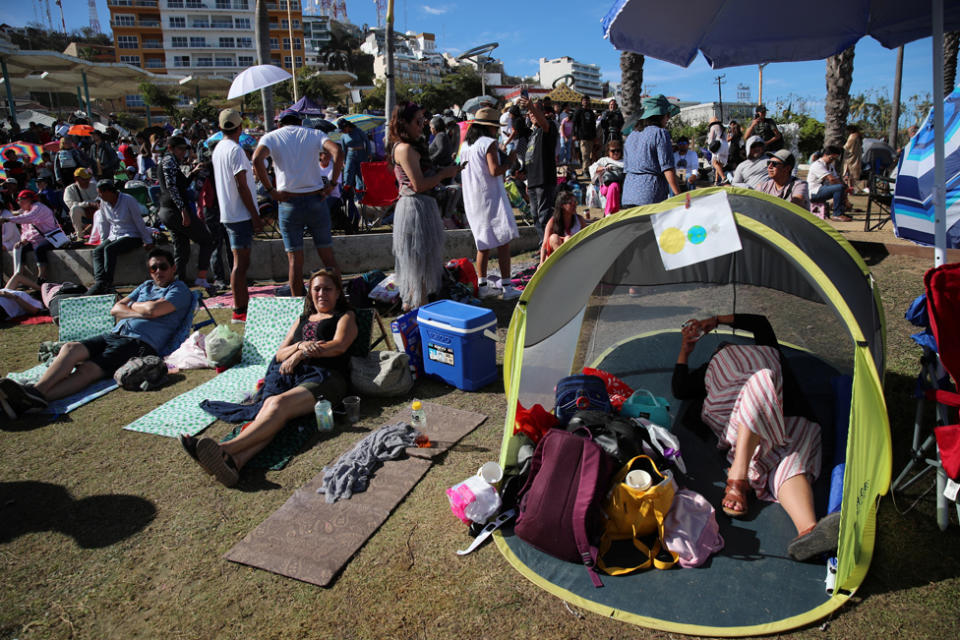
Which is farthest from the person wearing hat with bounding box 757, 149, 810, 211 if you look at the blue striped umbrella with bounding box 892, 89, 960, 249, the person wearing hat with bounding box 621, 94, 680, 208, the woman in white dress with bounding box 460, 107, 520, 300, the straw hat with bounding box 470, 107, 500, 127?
the straw hat with bounding box 470, 107, 500, 127

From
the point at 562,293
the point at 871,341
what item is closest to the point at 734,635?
the point at 871,341

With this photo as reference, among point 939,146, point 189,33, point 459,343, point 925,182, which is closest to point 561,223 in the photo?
point 459,343

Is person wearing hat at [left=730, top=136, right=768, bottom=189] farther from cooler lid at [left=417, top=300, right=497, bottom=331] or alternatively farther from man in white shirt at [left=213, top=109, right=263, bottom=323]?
man in white shirt at [left=213, top=109, right=263, bottom=323]

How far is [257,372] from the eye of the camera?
482 centimetres

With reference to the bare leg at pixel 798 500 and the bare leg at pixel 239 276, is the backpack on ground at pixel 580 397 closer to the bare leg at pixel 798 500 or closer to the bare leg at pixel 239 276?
the bare leg at pixel 798 500

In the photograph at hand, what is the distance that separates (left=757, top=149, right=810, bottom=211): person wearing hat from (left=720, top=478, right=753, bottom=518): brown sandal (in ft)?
13.4

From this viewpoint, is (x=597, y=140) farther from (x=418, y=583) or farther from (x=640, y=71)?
(x=418, y=583)

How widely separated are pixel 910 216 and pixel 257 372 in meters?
5.15

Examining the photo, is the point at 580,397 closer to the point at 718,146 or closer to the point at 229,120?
the point at 229,120

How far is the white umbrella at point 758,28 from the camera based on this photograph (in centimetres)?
424

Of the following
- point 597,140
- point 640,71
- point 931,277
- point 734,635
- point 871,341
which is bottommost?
point 734,635

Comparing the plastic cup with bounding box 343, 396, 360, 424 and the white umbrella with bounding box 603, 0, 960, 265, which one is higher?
the white umbrella with bounding box 603, 0, 960, 265

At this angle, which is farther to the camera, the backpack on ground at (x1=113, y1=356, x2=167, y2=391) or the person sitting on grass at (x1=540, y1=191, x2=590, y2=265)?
the person sitting on grass at (x1=540, y1=191, x2=590, y2=265)

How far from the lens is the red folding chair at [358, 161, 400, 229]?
923 centimetres
